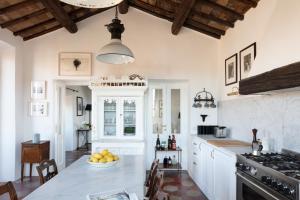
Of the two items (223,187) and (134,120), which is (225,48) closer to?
(134,120)

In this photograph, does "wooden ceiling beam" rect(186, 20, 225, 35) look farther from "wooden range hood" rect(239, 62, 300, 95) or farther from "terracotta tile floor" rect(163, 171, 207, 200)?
"terracotta tile floor" rect(163, 171, 207, 200)

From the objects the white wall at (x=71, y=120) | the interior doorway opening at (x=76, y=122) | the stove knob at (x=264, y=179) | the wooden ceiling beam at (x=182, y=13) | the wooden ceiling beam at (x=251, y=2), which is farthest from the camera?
the white wall at (x=71, y=120)

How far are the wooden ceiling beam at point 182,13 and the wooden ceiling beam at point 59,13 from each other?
1982mm

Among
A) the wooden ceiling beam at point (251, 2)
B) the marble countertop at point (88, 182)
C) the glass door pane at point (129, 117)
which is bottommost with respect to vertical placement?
the marble countertop at point (88, 182)

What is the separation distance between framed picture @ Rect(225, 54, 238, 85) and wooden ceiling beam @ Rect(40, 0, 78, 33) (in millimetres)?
3068

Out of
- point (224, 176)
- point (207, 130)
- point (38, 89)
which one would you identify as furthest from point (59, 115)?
point (224, 176)

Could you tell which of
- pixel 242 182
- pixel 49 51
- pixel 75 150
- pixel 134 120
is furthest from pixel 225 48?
pixel 75 150

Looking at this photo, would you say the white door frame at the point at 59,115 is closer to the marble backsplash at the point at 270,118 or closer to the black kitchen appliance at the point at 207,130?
the black kitchen appliance at the point at 207,130

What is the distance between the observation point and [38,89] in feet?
17.5

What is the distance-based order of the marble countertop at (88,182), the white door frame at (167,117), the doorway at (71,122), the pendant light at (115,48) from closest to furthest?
1. the marble countertop at (88,182)
2. the pendant light at (115,48)
3. the doorway at (71,122)
4. the white door frame at (167,117)

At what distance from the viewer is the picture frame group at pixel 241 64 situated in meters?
3.74

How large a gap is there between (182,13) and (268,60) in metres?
2.08

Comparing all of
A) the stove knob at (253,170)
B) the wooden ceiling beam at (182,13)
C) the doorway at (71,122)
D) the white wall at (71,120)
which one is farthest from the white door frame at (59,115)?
the stove knob at (253,170)

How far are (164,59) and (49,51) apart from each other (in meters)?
2.46
